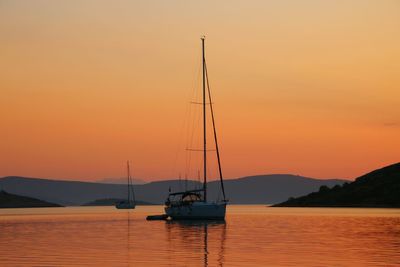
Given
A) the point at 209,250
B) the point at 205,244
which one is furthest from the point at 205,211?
the point at 209,250

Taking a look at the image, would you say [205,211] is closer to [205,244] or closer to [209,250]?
[205,244]

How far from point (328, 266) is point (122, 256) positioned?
1437 cm

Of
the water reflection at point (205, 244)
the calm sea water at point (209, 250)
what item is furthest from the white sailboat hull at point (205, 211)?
the calm sea water at point (209, 250)

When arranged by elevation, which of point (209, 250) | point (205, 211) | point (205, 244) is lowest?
point (209, 250)

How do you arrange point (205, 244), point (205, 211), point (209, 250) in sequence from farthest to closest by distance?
point (205, 211) → point (205, 244) → point (209, 250)

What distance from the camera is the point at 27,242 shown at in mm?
62156

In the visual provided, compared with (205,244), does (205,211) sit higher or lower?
higher

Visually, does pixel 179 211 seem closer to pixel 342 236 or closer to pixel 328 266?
pixel 342 236

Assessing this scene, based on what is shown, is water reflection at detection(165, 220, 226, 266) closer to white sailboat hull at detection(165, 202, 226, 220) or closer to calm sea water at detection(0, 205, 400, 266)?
calm sea water at detection(0, 205, 400, 266)

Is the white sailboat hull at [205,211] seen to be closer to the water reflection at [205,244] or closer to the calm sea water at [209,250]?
the water reflection at [205,244]

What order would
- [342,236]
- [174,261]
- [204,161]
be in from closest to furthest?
1. [174,261]
2. [342,236]
3. [204,161]

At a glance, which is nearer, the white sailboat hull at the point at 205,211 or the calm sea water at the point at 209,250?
the calm sea water at the point at 209,250

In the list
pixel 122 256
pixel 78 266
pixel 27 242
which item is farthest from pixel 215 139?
pixel 78 266

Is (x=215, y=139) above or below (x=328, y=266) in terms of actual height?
above
